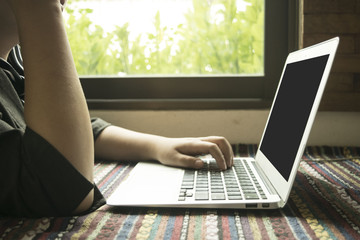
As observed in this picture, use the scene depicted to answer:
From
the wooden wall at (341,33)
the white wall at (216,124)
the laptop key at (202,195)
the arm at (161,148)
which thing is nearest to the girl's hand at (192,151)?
the arm at (161,148)

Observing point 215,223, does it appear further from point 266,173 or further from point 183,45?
point 183,45

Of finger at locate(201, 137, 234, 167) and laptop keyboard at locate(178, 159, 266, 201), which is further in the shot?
finger at locate(201, 137, 234, 167)

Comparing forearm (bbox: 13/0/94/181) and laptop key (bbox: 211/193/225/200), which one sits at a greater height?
forearm (bbox: 13/0/94/181)

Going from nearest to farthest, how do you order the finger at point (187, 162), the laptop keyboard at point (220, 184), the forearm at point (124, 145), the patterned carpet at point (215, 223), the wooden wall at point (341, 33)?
the patterned carpet at point (215, 223), the laptop keyboard at point (220, 184), the finger at point (187, 162), the forearm at point (124, 145), the wooden wall at point (341, 33)

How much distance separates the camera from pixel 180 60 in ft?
4.42

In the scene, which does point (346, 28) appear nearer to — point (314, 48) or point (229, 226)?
point (314, 48)

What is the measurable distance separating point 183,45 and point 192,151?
2.07ft

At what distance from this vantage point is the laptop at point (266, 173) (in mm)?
557

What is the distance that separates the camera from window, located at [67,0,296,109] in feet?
4.15

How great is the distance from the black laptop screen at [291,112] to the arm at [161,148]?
102 mm

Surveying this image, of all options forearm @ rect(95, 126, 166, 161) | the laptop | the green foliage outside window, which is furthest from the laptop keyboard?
the green foliage outside window

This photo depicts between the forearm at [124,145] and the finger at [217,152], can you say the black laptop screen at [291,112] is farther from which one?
the forearm at [124,145]

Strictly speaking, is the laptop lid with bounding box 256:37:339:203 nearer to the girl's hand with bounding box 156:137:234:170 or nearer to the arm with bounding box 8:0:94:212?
the girl's hand with bounding box 156:137:234:170

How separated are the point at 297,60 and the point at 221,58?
60 centimetres
